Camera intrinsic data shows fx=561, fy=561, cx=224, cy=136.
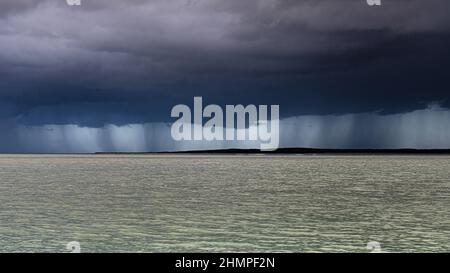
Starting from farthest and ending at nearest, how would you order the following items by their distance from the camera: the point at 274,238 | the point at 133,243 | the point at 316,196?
1. the point at 316,196
2. the point at 274,238
3. the point at 133,243

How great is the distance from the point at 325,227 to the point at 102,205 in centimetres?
2750

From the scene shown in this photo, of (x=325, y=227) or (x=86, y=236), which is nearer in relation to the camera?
(x=86, y=236)

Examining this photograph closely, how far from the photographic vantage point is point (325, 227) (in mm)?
42781

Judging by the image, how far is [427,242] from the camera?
118 ft

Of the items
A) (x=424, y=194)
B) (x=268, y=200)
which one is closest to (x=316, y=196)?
(x=268, y=200)
